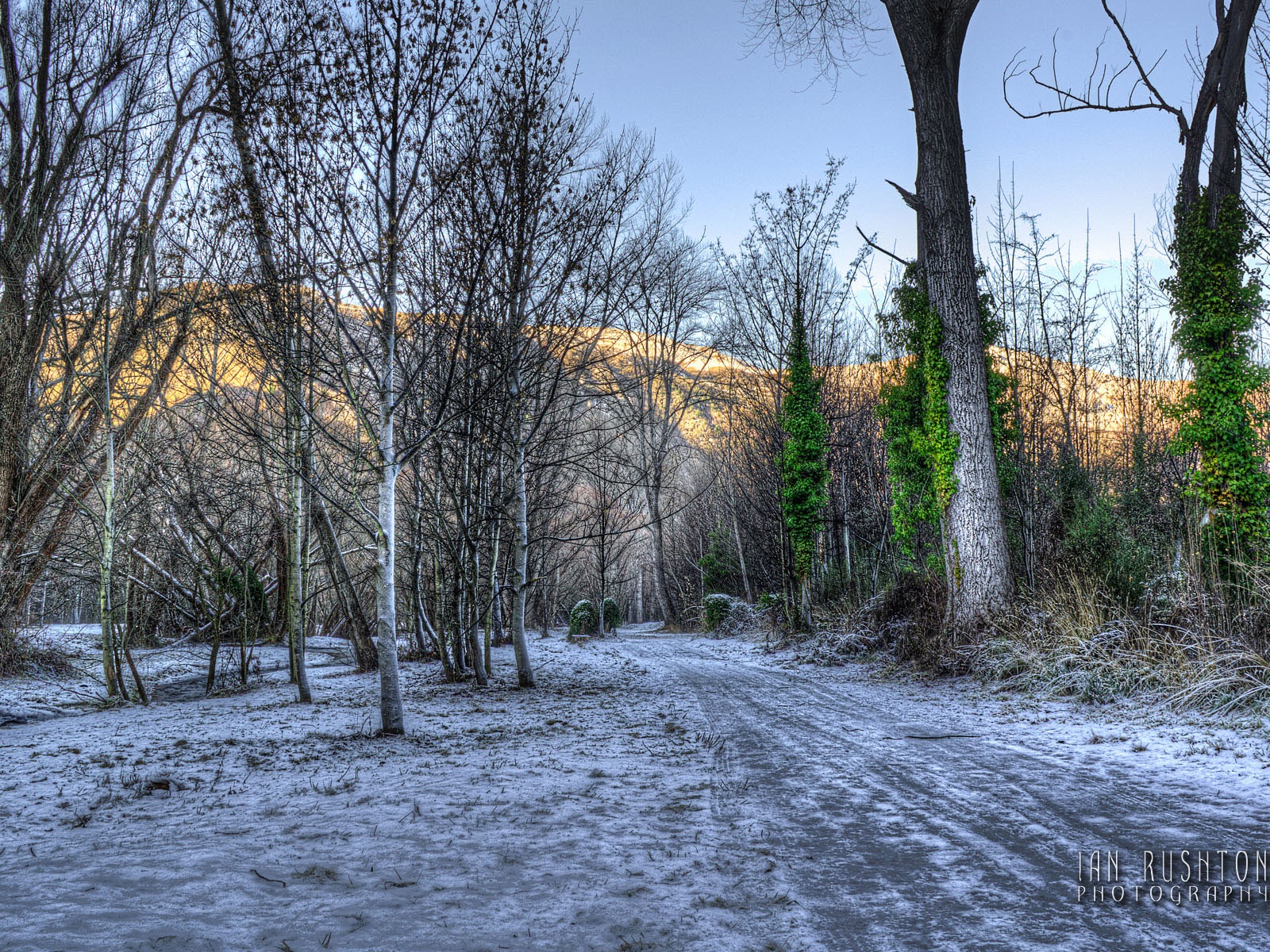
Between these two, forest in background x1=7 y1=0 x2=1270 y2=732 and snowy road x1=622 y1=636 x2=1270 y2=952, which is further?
forest in background x1=7 y1=0 x2=1270 y2=732

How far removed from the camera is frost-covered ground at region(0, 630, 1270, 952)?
2.12 m

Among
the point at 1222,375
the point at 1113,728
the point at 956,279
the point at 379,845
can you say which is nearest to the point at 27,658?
the point at 379,845

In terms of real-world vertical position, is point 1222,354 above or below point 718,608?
above

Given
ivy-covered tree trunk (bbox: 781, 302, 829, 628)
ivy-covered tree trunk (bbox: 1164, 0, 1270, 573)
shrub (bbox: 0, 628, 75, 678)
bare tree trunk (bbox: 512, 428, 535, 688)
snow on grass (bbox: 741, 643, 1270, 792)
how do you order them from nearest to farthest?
snow on grass (bbox: 741, 643, 1270, 792) → ivy-covered tree trunk (bbox: 1164, 0, 1270, 573) → bare tree trunk (bbox: 512, 428, 535, 688) → shrub (bbox: 0, 628, 75, 678) → ivy-covered tree trunk (bbox: 781, 302, 829, 628)

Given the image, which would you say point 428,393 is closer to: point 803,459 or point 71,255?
point 71,255

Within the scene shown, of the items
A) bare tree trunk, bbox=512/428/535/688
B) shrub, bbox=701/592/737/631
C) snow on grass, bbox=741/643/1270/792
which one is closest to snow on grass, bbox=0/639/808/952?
snow on grass, bbox=741/643/1270/792

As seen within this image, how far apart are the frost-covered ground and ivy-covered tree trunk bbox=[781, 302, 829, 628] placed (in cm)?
891

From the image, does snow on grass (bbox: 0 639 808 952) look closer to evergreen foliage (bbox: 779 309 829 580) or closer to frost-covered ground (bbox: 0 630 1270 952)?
frost-covered ground (bbox: 0 630 1270 952)

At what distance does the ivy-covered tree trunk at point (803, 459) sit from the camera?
15.1 m

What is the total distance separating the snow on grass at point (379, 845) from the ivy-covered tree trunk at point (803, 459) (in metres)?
9.95

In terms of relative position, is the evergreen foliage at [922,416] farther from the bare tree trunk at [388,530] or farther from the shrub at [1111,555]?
the bare tree trunk at [388,530]

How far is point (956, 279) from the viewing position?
388 inches

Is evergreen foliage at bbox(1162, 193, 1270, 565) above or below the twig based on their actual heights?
above

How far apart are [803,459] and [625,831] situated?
506 inches
